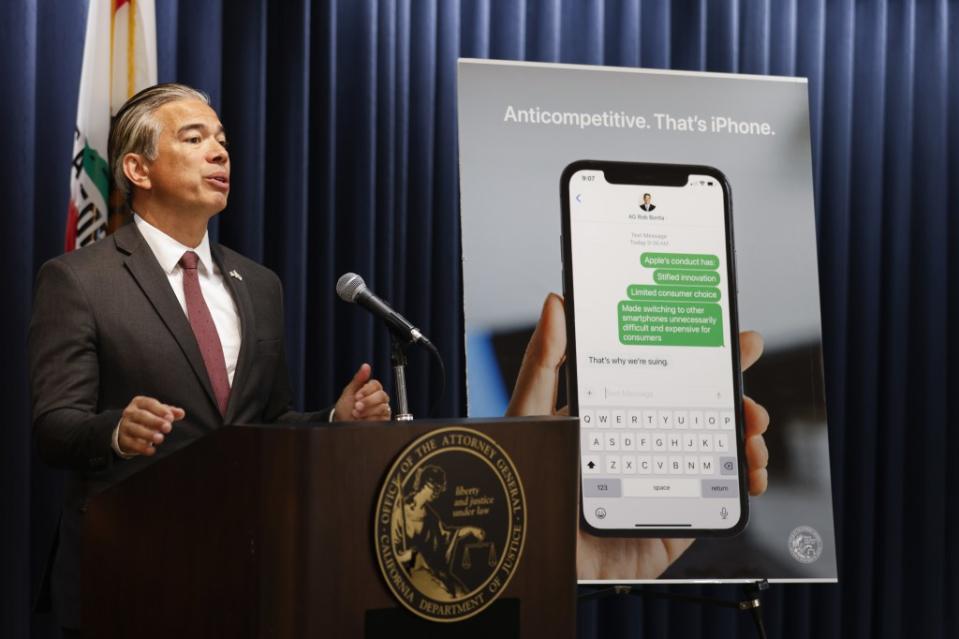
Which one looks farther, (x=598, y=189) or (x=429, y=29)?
(x=429, y=29)

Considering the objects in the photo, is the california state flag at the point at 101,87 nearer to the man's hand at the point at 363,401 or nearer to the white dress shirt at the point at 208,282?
the white dress shirt at the point at 208,282

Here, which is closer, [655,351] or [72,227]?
[72,227]

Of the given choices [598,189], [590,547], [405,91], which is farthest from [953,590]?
[405,91]

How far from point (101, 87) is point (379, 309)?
1.20 meters

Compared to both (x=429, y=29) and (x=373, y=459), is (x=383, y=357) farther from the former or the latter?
(x=373, y=459)

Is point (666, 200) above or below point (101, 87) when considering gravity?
below

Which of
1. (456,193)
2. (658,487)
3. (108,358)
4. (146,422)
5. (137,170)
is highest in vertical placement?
(456,193)

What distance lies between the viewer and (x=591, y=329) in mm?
2656

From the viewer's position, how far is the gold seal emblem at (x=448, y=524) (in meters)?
1.28

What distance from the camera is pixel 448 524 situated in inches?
51.0

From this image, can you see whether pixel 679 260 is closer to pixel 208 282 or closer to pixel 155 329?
pixel 208 282

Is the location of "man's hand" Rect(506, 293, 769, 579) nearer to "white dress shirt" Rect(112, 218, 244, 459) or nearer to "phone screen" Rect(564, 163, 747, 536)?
"phone screen" Rect(564, 163, 747, 536)

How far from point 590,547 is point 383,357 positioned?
95 centimetres

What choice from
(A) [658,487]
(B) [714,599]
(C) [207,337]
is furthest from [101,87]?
(B) [714,599]
